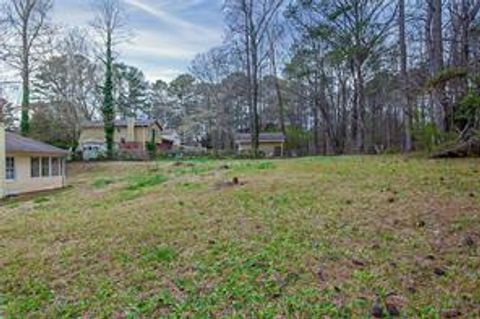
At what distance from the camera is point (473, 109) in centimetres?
959

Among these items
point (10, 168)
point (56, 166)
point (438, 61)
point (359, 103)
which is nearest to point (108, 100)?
point (56, 166)

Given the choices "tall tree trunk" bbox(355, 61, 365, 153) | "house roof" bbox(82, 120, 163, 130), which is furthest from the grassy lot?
"house roof" bbox(82, 120, 163, 130)

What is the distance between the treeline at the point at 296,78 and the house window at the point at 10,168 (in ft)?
22.4

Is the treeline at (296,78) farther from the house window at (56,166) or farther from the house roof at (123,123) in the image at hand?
the house window at (56,166)

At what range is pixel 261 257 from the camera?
14.4ft

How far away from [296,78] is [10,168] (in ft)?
64.6

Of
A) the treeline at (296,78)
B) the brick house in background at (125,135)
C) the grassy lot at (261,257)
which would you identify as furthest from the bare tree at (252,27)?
the grassy lot at (261,257)

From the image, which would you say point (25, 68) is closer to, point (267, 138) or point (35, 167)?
point (35, 167)

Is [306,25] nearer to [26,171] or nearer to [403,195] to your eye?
[26,171]

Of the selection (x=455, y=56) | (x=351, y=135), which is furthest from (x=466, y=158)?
(x=351, y=135)

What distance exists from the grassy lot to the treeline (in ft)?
14.0

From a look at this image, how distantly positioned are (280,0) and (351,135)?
34.2ft

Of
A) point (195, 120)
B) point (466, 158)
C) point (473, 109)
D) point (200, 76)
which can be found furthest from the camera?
point (195, 120)

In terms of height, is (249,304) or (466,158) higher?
(466,158)
